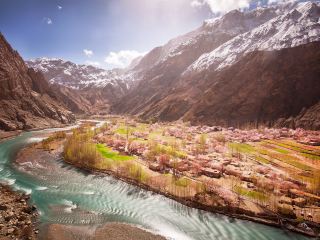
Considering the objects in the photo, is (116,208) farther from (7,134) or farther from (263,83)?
(263,83)

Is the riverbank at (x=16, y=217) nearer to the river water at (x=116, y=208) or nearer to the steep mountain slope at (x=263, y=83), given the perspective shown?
the river water at (x=116, y=208)

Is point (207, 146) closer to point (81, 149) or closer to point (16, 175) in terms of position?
point (81, 149)

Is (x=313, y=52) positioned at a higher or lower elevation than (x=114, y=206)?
higher

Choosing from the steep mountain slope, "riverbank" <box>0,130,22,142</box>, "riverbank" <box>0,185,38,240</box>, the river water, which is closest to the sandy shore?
the river water

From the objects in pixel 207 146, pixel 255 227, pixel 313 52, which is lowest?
pixel 255 227

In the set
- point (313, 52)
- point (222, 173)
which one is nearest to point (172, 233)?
point (222, 173)

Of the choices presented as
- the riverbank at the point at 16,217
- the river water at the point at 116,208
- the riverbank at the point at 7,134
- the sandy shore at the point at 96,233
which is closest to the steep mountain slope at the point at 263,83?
the river water at the point at 116,208
